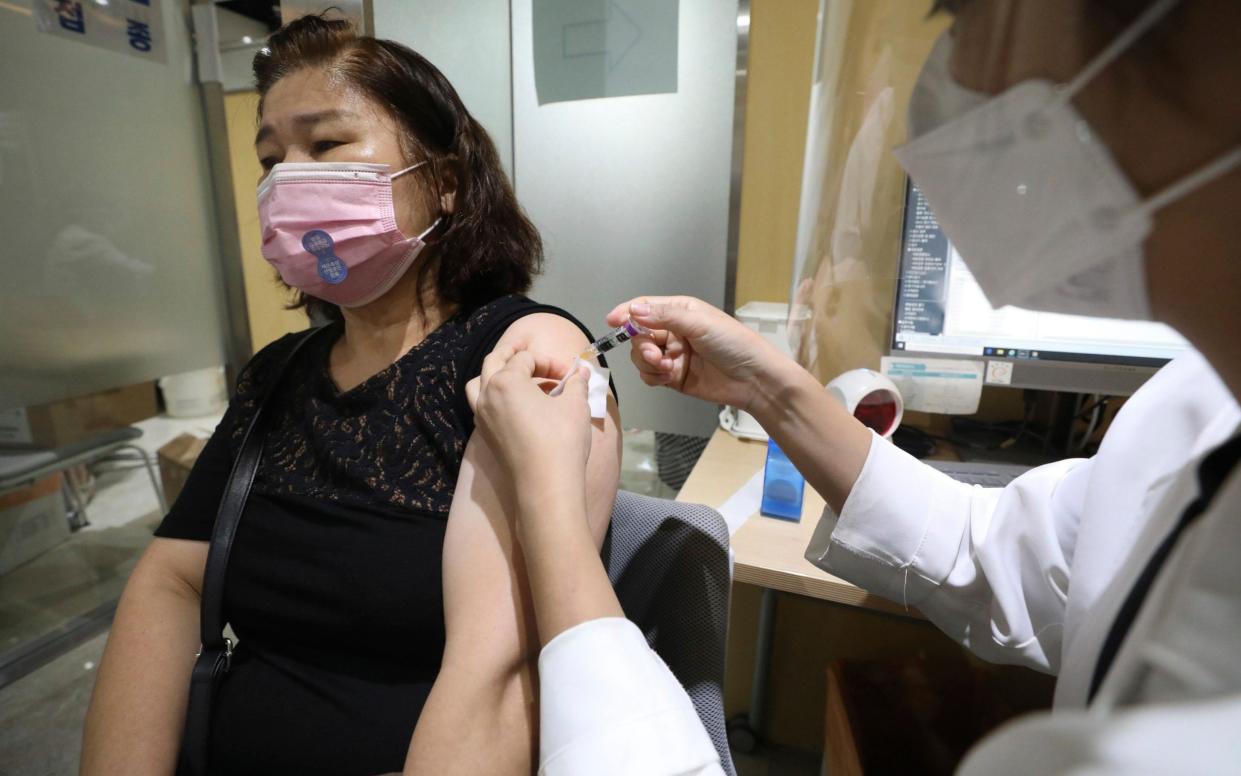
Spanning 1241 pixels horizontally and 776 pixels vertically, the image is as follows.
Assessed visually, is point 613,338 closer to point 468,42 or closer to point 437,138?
point 437,138

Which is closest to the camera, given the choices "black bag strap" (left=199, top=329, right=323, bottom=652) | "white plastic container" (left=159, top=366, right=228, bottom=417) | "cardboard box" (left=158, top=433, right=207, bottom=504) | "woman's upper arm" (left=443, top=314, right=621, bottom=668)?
"woman's upper arm" (left=443, top=314, right=621, bottom=668)

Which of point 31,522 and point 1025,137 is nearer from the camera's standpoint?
point 1025,137

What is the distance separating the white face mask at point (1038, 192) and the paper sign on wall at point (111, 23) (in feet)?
7.29

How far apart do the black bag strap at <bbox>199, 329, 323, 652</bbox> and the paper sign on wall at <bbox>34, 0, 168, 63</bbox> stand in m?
1.50

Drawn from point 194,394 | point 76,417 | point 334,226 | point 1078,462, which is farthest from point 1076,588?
point 194,394

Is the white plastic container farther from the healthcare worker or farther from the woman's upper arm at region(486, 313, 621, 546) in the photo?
the healthcare worker

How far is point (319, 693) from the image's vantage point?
2.81ft

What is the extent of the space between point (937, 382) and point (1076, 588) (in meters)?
0.74

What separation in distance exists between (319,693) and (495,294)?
2.29 feet

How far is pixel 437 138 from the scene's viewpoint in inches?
41.3

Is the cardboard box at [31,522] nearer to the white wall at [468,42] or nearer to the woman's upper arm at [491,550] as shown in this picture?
the white wall at [468,42]

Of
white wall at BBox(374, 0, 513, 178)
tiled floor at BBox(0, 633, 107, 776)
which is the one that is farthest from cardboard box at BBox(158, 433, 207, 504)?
white wall at BBox(374, 0, 513, 178)

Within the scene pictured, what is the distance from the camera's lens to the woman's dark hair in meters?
0.99

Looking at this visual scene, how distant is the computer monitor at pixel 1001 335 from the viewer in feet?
3.68
